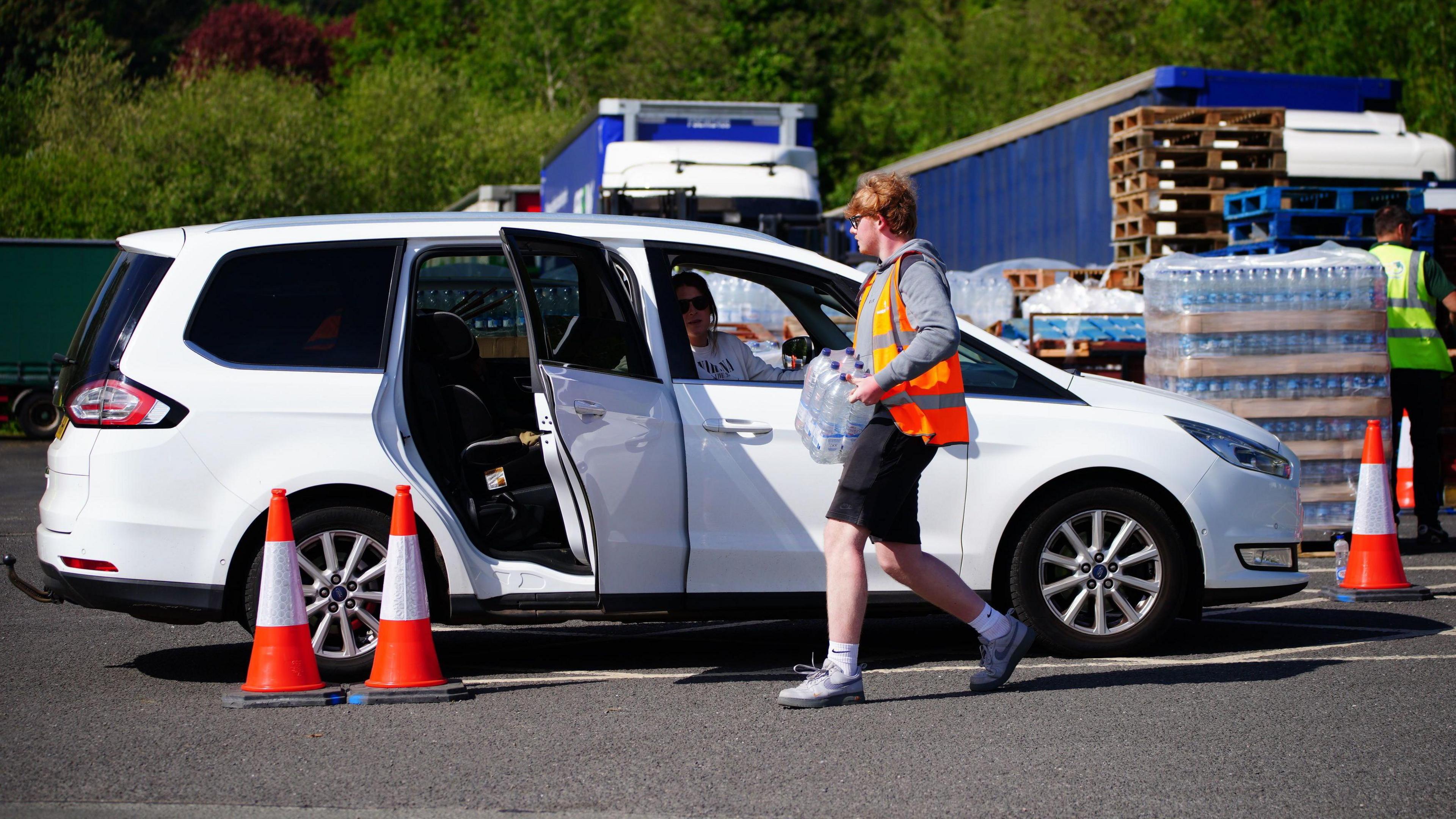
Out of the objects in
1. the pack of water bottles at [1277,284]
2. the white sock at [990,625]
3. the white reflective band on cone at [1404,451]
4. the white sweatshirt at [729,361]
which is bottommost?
the white sock at [990,625]

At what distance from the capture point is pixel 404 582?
5402mm

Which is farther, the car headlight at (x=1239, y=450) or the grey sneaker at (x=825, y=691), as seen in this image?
the car headlight at (x=1239, y=450)

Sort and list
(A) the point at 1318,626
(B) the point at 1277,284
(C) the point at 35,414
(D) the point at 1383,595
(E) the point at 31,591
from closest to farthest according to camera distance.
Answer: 1. (E) the point at 31,591
2. (A) the point at 1318,626
3. (D) the point at 1383,595
4. (B) the point at 1277,284
5. (C) the point at 35,414

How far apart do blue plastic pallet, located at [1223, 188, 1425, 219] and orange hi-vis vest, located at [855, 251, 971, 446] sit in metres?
6.72

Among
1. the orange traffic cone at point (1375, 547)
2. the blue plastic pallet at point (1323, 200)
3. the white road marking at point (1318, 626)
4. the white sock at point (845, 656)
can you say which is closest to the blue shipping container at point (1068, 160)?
the blue plastic pallet at point (1323, 200)

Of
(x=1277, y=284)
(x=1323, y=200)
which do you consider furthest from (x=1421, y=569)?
(x=1323, y=200)

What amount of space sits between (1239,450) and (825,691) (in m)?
2.13

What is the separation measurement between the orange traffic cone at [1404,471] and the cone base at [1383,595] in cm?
217

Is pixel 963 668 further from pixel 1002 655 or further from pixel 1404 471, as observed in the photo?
pixel 1404 471

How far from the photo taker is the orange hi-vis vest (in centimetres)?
529

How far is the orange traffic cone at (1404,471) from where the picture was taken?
10.1 metres

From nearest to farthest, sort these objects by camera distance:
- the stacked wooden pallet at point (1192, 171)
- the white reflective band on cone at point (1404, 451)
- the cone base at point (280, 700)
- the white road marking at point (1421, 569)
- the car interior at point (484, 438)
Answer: the cone base at point (280, 700)
the car interior at point (484, 438)
the white road marking at point (1421, 569)
the white reflective band on cone at point (1404, 451)
the stacked wooden pallet at point (1192, 171)

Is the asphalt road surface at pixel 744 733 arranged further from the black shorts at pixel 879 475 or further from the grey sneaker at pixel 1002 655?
the black shorts at pixel 879 475

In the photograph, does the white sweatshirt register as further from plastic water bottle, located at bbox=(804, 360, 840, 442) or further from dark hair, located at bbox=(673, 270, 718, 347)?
plastic water bottle, located at bbox=(804, 360, 840, 442)
